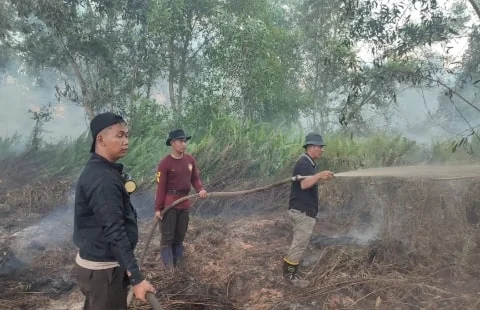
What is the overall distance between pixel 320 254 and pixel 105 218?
3.70 meters

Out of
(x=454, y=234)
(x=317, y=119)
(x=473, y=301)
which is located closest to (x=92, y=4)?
(x=317, y=119)

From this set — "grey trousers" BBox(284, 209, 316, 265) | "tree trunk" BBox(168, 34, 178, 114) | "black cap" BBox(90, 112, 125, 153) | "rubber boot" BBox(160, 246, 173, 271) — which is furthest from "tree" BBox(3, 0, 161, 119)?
"black cap" BBox(90, 112, 125, 153)

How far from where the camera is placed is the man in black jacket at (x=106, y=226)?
7.34ft

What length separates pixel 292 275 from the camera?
15.0 ft

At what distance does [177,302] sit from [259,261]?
1638mm

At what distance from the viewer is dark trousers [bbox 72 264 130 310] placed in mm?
2438

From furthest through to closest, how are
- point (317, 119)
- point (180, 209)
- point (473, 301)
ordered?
point (317, 119) → point (180, 209) → point (473, 301)

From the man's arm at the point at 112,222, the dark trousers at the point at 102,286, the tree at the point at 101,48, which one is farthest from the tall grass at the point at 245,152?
the man's arm at the point at 112,222

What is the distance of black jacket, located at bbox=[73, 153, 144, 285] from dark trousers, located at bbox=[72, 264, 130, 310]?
3.5 inches

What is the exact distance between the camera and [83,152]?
35.2 ft

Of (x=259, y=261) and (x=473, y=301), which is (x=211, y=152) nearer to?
(x=259, y=261)

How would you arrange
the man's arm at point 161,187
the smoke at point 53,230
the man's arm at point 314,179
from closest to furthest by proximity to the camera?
the man's arm at point 314,179, the man's arm at point 161,187, the smoke at point 53,230

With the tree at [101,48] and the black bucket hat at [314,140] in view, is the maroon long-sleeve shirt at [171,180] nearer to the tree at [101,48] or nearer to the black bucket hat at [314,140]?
the black bucket hat at [314,140]

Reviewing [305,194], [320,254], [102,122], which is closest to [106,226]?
[102,122]
